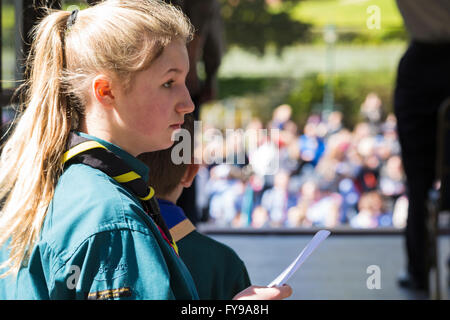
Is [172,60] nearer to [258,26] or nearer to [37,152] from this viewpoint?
[37,152]

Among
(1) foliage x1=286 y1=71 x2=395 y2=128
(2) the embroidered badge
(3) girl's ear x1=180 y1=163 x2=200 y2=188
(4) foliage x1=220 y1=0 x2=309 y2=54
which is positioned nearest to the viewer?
(2) the embroidered badge

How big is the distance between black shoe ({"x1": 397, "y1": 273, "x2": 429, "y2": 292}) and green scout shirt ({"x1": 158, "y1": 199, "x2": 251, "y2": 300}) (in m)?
1.94

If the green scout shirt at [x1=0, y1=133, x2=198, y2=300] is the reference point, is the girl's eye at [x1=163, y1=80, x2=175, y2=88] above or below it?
above

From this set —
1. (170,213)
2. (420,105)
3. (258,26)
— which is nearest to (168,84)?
(170,213)

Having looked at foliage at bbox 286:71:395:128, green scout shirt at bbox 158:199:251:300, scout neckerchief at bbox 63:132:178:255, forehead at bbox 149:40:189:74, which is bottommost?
green scout shirt at bbox 158:199:251:300

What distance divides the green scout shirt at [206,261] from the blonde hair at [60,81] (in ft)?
1.28

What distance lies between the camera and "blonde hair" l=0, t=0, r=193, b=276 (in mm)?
888

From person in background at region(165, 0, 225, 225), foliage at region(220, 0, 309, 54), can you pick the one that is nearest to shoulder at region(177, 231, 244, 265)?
person in background at region(165, 0, 225, 225)

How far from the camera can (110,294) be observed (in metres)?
0.78

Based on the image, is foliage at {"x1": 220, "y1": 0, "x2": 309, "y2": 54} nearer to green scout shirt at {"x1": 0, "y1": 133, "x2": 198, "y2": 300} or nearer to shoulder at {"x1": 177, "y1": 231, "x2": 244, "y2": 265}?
shoulder at {"x1": 177, "y1": 231, "x2": 244, "y2": 265}

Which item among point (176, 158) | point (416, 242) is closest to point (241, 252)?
point (416, 242)

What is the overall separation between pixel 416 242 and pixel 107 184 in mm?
2474

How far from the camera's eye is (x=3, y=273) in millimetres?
921
